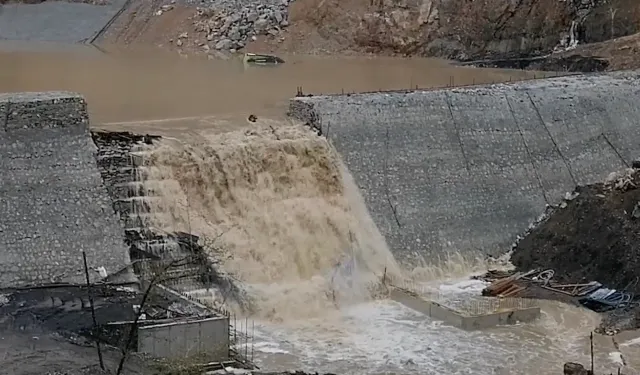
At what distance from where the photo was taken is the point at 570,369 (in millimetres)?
17156

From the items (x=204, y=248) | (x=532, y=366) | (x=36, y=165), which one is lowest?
(x=532, y=366)

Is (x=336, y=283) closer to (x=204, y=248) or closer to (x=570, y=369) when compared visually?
(x=204, y=248)

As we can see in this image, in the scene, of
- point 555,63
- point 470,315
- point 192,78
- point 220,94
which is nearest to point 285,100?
point 220,94

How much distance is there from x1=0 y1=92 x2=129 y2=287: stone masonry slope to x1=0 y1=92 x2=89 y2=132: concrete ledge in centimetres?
2

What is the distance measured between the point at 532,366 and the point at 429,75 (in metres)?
20.9

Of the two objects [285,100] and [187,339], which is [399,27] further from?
[187,339]

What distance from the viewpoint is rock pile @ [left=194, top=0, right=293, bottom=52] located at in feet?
155

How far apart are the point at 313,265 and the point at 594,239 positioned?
19.4ft

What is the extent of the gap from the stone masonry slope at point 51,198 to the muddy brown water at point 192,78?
499 centimetres

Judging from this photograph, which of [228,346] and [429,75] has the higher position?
[429,75]

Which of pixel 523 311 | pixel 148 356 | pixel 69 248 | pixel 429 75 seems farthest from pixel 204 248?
pixel 429 75

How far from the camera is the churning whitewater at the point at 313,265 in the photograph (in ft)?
61.2

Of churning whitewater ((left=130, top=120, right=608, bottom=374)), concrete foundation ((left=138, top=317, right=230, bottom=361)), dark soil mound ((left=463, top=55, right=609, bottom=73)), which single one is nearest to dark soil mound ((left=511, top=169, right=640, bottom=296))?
churning whitewater ((left=130, top=120, right=608, bottom=374))

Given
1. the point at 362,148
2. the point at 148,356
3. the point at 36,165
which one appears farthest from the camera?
the point at 362,148
